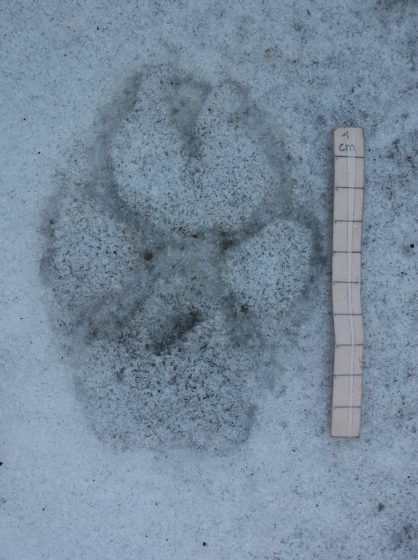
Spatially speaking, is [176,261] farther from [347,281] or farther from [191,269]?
[347,281]

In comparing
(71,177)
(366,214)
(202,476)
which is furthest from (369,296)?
(71,177)

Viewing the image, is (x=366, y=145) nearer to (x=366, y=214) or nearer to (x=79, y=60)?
(x=366, y=214)

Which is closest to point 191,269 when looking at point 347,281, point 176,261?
point 176,261
